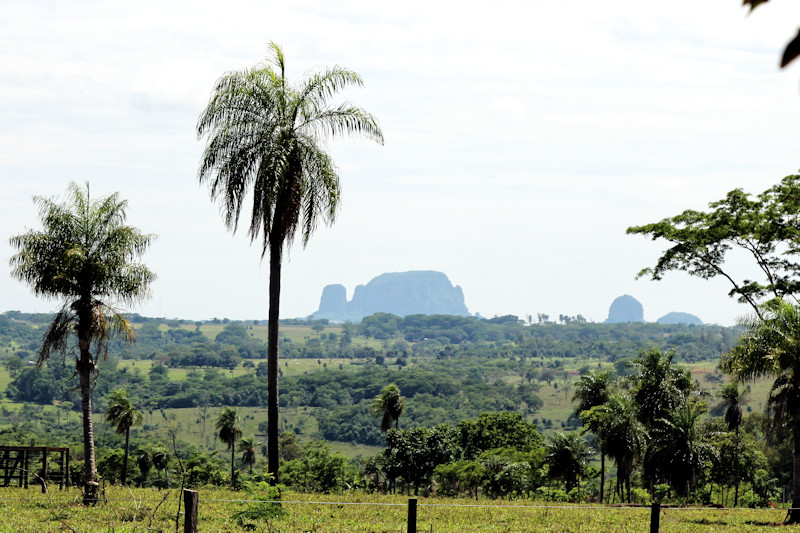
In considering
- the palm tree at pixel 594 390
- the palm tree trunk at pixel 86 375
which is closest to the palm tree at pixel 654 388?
the palm tree at pixel 594 390

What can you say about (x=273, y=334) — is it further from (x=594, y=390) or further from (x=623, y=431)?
(x=594, y=390)

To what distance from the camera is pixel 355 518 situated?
60.3ft

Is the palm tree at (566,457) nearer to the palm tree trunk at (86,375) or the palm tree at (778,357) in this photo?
the palm tree at (778,357)

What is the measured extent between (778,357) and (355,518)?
13.6 meters

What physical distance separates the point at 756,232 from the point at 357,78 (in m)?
21.7

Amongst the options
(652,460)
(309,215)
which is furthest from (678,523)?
(652,460)

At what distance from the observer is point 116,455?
96.9 m

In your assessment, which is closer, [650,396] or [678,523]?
[678,523]

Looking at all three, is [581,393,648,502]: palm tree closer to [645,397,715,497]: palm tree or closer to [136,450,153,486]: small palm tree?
[645,397,715,497]: palm tree

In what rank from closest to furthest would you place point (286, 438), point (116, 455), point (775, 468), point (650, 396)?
point (650, 396)
point (775, 468)
point (116, 455)
point (286, 438)

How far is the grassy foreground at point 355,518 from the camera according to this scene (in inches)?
613

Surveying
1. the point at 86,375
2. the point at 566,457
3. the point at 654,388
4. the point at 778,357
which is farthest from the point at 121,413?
the point at 778,357

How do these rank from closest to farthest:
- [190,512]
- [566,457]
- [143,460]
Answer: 1. [190,512]
2. [566,457]
3. [143,460]

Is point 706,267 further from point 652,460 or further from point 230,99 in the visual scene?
point 230,99
